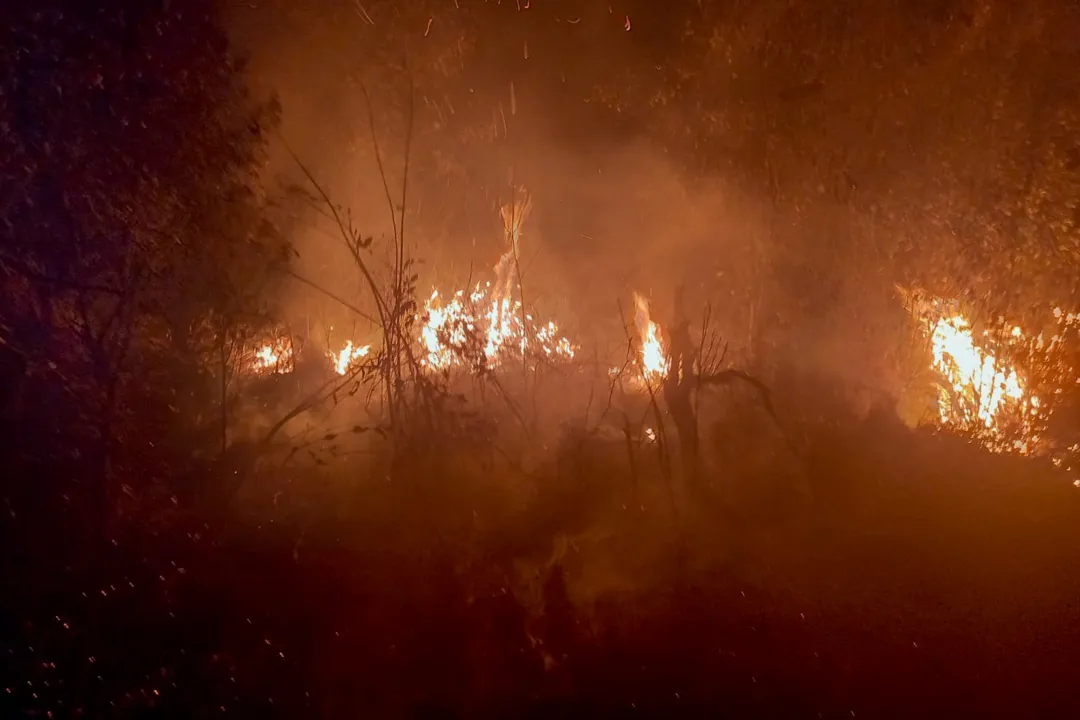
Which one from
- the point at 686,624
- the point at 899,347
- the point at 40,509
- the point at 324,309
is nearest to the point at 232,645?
the point at 40,509

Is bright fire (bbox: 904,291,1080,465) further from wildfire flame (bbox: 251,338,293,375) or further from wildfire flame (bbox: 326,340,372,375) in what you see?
wildfire flame (bbox: 251,338,293,375)

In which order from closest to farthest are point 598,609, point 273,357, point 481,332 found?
point 598,609 → point 273,357 → point 481,332

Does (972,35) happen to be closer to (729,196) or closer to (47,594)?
(729,196)

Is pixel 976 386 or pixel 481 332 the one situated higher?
pixel 481 332

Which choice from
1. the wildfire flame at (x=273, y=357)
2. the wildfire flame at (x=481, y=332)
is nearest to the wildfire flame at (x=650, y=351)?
the wildfire flame at (x=481, y=332)

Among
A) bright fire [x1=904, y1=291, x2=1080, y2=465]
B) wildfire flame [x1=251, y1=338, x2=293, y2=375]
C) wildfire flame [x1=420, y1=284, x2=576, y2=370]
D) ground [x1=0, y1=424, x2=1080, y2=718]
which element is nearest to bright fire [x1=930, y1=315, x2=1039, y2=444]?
bright fire [x1=904, y1=291, x2=1080, y2=465]

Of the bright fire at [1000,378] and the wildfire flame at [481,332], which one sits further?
the wildfire flame at [481,332]

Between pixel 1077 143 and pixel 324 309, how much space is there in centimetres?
326

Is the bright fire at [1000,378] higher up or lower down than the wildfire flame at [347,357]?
lower down

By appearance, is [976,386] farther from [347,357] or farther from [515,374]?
[347,357]

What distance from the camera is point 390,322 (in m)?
3.04

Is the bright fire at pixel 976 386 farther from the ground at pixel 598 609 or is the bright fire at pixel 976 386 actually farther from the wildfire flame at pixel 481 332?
the wildfire flame at pixel 481 332

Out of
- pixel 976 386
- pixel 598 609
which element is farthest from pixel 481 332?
pixel 976 386

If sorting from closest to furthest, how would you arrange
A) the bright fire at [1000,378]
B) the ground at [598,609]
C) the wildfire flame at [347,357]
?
the ground at [598,609], the bright fire at [1000,378], the wildfire flame at [347,357]
